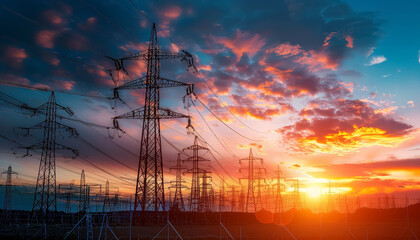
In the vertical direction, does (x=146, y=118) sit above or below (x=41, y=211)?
above

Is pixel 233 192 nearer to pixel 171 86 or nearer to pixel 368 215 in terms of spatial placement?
pixel 368 215

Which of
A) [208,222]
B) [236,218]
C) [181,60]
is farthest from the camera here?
[236,218]

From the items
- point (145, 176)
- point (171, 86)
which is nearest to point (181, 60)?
point (171, 86)

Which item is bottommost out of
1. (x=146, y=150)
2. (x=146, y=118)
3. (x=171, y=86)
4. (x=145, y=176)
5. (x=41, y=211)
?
(x=41, y=211)

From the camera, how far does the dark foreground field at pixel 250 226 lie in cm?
4097

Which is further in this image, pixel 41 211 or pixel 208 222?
pixel 208 222

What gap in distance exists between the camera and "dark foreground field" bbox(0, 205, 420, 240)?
4097 cm

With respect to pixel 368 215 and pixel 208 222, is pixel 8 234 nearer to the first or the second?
pixel 208 222

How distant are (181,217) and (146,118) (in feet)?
115

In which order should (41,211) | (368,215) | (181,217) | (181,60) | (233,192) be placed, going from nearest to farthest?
(181,60) → (41,211) → (181,217) → (368,215) → (233,192)

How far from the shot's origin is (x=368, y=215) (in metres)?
97.0

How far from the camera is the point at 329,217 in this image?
327ft

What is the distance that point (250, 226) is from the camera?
223 ft

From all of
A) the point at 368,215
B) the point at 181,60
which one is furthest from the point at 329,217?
the point at 181,60
